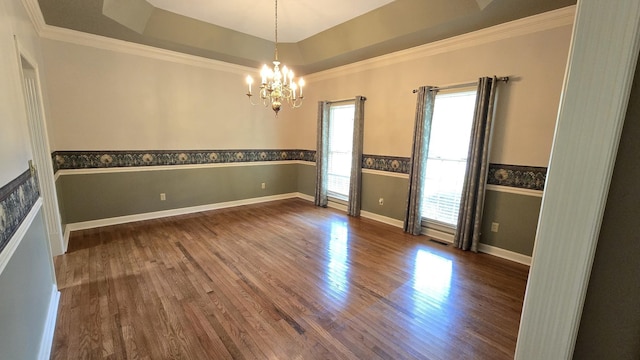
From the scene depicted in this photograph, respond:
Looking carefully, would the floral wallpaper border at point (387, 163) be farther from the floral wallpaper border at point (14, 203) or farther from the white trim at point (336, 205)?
the floral wallpaper border at point (14, 203)

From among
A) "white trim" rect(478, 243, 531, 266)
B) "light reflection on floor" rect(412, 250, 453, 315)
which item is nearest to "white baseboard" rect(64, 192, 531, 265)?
"white trim" rect(478, 243, 531, 266)

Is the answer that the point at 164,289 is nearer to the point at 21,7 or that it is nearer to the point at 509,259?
the point at 21,7

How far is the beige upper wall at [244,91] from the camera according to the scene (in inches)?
117

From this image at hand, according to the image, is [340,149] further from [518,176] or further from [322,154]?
[518,176]

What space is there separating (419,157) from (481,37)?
1656 millimetres

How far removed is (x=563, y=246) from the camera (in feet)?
2.95

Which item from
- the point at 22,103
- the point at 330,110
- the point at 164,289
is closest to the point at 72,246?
the point at 164,289

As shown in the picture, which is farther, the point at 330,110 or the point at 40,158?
the point at 330,110

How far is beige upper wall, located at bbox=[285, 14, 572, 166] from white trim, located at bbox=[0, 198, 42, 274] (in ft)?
13.5

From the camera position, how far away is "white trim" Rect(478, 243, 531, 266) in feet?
10.3

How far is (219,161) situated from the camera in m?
5.13

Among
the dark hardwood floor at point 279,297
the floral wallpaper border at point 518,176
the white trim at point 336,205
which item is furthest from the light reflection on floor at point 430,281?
the white trim at point 336,205

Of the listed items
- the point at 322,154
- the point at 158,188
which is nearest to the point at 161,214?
the point at 158,188

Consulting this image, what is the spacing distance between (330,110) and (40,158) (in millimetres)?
4241
